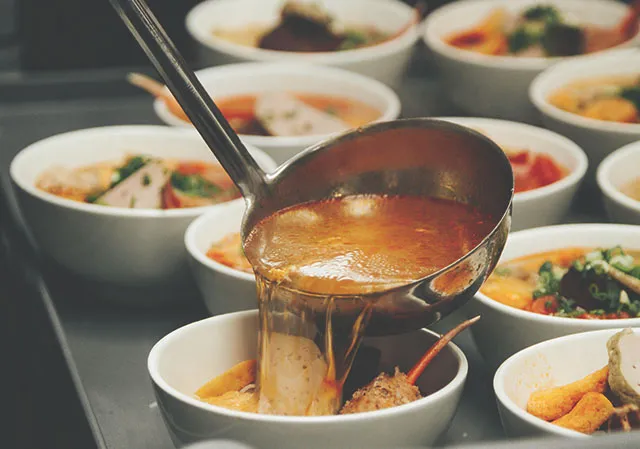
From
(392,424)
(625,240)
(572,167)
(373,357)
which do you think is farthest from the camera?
(572,167)

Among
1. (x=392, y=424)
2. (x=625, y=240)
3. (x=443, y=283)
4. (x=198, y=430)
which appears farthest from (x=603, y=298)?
(x=198, y=430)

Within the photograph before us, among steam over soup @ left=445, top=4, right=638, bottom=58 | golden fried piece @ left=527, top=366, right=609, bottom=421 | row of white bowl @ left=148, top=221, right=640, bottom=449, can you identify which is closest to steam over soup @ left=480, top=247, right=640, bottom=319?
row of white bowl @ left=148, top=221, right=640, bottom=449

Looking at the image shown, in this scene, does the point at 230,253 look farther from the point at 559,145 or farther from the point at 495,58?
the point at 495,58

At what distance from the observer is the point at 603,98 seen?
92.7 inches

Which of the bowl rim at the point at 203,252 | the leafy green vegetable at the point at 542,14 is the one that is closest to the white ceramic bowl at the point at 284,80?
the leafy green vegetable at the point at 542,14

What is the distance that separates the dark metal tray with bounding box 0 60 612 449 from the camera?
1501 millimetres

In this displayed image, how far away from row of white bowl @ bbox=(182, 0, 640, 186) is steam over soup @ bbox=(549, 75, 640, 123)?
0.02m

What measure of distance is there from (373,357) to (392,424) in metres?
0.22

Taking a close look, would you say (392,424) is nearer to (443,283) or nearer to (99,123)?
(443,283)

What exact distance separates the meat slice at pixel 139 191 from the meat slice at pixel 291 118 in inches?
15.4

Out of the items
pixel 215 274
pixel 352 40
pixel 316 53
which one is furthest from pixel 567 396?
pixel 352 40

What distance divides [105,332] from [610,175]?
0.97 meters

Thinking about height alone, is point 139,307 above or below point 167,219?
below

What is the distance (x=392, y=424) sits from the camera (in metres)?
1.23
